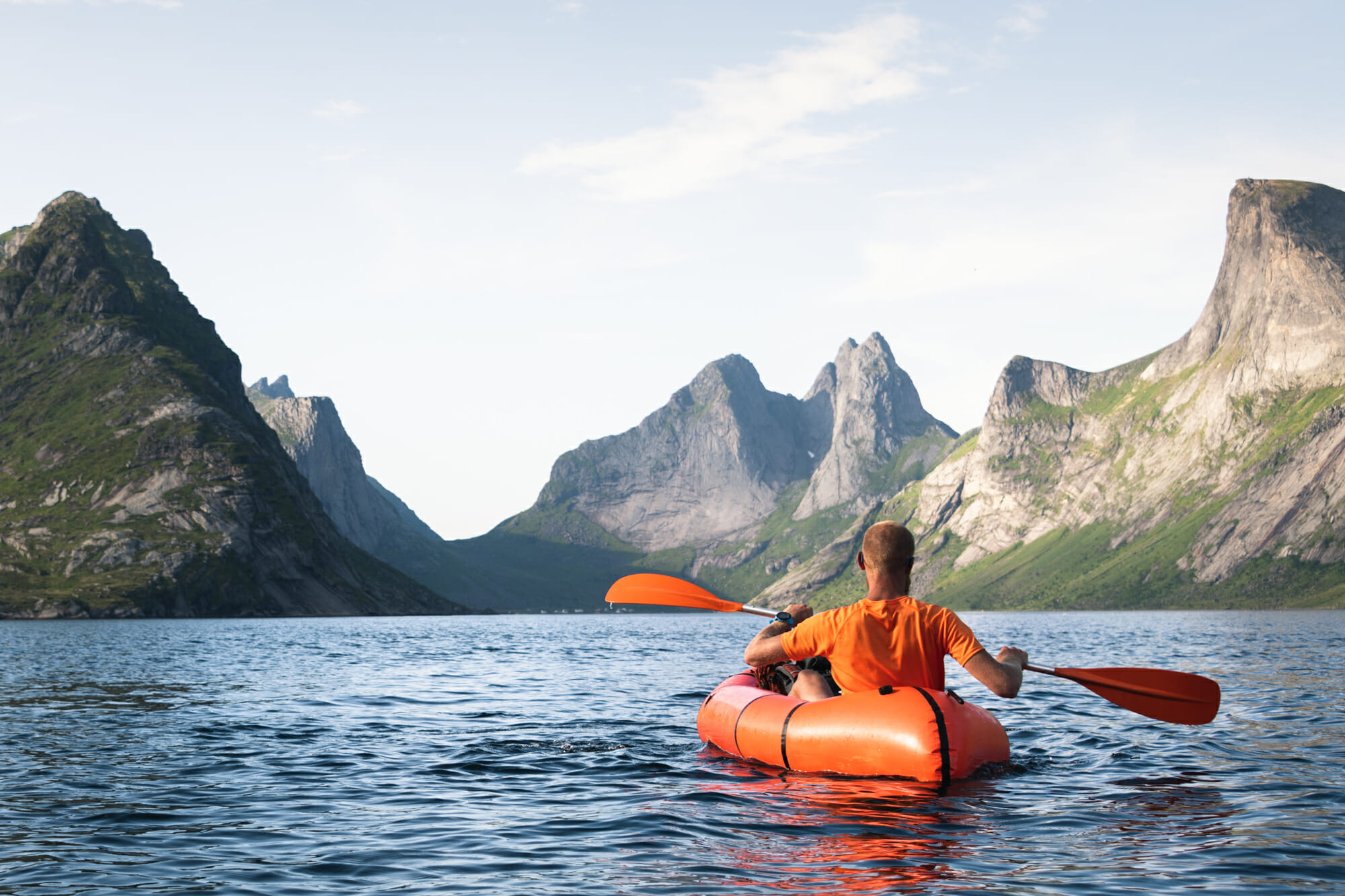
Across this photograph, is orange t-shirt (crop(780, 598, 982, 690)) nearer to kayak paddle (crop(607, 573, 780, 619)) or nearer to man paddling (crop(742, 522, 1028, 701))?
man paddling (crop(742, 522, 1028, 701))

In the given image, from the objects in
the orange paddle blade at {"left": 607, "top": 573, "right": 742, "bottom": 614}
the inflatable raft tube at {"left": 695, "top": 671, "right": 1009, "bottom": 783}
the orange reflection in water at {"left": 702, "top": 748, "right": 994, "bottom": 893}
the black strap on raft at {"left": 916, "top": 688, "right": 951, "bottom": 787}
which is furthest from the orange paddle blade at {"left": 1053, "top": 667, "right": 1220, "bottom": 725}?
the orange paddle blade at {"left": 607, "top": 573, "right": 742, "bottom": 614}

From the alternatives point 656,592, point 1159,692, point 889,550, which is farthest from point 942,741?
point 656,592

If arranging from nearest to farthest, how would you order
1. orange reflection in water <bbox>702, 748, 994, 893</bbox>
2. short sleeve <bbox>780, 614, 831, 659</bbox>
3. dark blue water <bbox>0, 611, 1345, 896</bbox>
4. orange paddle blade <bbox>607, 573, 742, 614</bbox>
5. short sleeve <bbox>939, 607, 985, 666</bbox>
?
orange reflection in water <bbox>702, 748, 994, 893</bbox> < dark blue water <bbox>0, 611, 1345, 896</bbox> < short sleeve <bbox>939, 607, 985, 666</bbox> < short sleeve <bbox>780, 614, 831, 659</bbox> < orange paddle blade <bbox>607, 573, 742, 614</bbox>

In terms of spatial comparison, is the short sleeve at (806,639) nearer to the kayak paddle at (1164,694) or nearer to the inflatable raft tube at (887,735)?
the inflatable raft tube at (887,735)

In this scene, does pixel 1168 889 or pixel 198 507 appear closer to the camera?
pixel 1168 889

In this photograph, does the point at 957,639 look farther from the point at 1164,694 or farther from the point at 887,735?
the point at 1164,694

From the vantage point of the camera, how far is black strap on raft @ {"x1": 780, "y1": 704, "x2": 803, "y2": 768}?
45.0 feet

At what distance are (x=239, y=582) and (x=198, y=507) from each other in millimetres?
16876

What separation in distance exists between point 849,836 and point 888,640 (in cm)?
241

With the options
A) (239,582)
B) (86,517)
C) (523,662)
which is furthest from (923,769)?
(86,517)

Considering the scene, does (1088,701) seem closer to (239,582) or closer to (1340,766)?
(1340,766)

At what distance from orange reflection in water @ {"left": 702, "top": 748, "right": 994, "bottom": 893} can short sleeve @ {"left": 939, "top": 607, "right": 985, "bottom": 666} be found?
1812 millimetres

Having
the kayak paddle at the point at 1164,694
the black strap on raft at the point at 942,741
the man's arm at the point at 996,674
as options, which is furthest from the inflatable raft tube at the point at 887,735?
the kayak paddle at the point at 1164,694

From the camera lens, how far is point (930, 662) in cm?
1194
